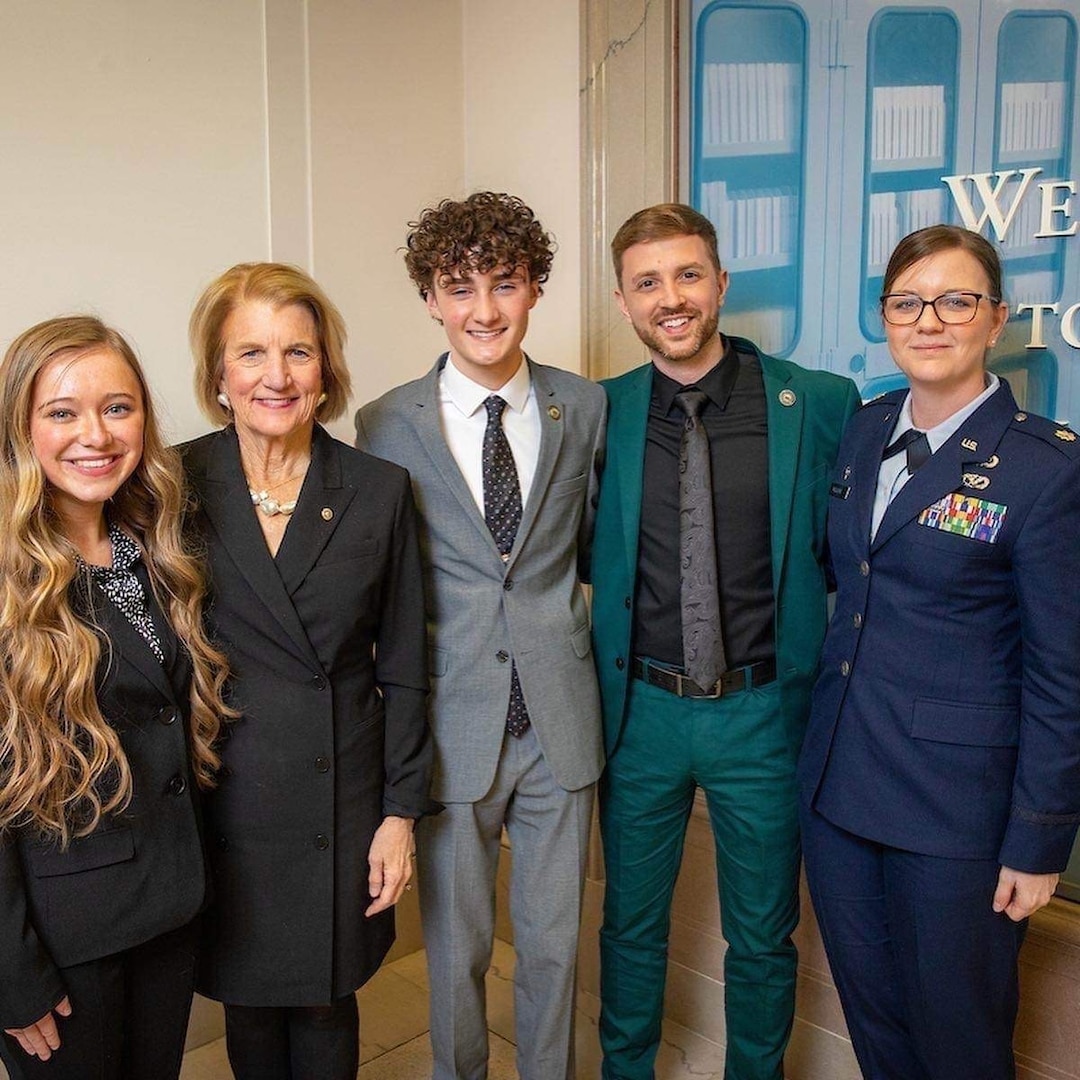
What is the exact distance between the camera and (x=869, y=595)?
6.34 ft

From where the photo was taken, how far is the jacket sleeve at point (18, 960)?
1517mm

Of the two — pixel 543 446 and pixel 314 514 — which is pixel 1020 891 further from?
pixel 314 514

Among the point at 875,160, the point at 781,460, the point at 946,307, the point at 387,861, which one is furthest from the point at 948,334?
the point at 387,861

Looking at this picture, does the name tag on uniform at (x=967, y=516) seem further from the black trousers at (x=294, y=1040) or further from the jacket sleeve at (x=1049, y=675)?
the black trousers at (x=294, y=1040)

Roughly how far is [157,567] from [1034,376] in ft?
5.48

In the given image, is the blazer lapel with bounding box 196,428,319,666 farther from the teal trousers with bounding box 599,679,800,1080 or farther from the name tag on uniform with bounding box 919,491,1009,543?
the name tag on uniform with bounding box 919,491,1009,543

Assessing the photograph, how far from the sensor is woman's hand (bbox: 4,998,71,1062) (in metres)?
1.56

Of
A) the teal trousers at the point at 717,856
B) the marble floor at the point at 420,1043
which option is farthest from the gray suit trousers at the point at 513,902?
the marble floor at the point at 420,1043

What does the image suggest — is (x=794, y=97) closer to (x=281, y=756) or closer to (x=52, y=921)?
(x=281, y=756)

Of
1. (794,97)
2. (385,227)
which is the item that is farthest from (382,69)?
(794,97)

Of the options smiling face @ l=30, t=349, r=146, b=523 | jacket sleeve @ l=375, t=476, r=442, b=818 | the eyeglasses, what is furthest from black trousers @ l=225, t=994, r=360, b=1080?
the eyeglasses

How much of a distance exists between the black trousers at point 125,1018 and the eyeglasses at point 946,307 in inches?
60.2

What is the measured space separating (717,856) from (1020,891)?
670mm

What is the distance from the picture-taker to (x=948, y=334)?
183cm
